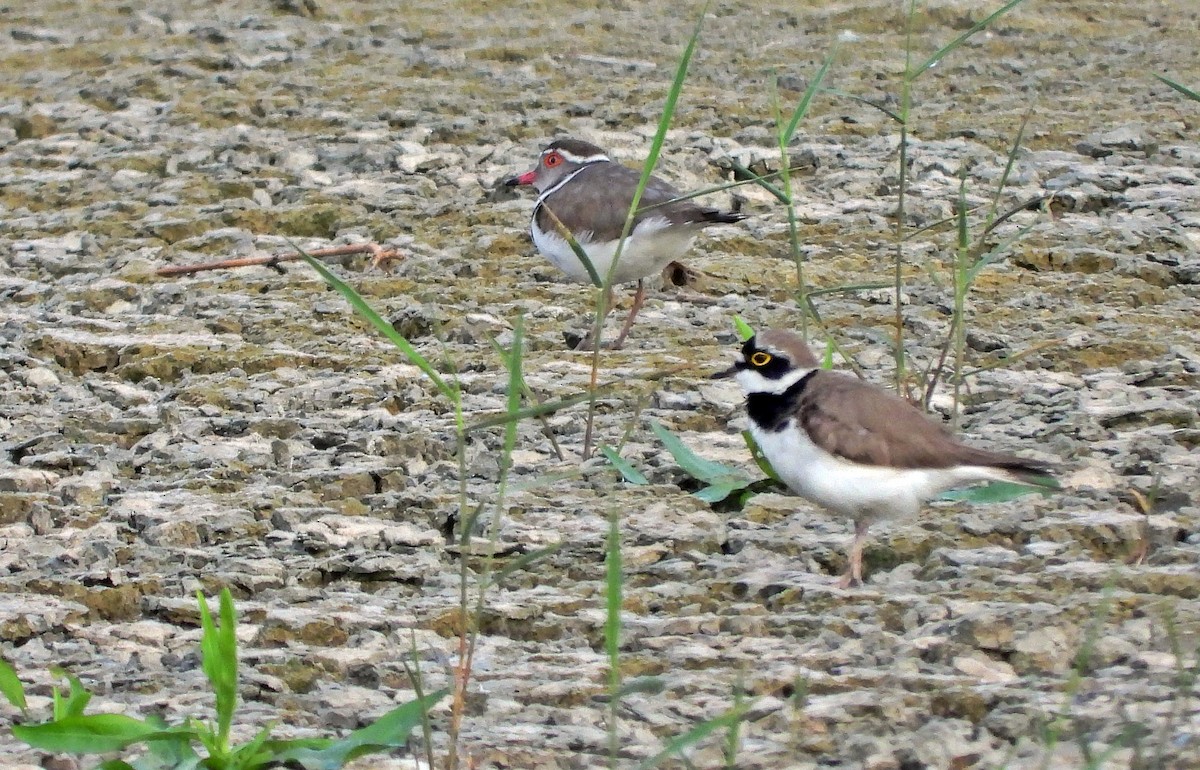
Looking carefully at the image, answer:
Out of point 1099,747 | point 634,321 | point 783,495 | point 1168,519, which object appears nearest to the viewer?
point 1099,747

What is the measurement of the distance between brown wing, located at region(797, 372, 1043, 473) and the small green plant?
58.2 inches

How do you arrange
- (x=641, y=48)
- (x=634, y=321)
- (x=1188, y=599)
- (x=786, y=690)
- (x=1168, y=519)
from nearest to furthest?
(x=786, y=690), (x=1188, y=599), (x=1168, y=519), (x=634, y=321), (x=641, y=48)

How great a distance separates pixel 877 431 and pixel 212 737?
5.99ft

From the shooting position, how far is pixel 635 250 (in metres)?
5.98

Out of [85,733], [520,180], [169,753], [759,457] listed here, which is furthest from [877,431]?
[520,180]

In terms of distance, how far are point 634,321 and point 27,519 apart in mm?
2519

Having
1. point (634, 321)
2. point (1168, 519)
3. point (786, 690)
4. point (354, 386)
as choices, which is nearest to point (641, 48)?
point (634, 321)

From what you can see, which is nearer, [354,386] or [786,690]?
[786,690]

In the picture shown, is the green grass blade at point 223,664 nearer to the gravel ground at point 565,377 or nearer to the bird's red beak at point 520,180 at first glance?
the gravel ground at point 565,377

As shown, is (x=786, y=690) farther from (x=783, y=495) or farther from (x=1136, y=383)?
(x=1136, y=383)

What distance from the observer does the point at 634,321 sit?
245 inches

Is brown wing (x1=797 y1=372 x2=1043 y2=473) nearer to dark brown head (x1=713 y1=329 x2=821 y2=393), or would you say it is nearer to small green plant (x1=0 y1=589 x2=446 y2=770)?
dark brown head (x1=713 y1=329 x2=821 y2=393)

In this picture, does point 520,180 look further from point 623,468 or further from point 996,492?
point 996,492

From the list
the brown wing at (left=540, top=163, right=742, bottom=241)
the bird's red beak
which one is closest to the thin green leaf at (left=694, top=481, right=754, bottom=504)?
the brown wing at (left=540, top=163, right=742, bottom=241)
